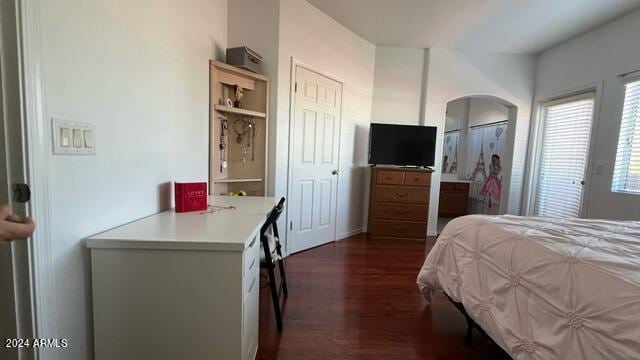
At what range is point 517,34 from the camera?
3.43 m

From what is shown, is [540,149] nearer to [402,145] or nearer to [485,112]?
[485,112]

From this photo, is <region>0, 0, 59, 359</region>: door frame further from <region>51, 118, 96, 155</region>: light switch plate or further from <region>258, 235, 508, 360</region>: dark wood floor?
<region>258, 235, 508, 360</region>: dark wood floor

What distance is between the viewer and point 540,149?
4.02m

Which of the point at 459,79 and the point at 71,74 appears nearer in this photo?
the point at 71,74

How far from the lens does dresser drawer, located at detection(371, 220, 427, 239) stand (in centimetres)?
381

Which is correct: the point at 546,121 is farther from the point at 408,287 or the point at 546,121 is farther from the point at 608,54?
the point at 408,287

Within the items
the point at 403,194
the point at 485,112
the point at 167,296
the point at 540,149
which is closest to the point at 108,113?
the point at 167,296

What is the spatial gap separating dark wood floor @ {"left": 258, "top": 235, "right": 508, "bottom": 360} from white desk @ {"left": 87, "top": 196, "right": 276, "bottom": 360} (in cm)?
65

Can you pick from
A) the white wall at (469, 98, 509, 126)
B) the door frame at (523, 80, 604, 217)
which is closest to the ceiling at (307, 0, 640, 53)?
the door frame at (523, 80, 604, 217)

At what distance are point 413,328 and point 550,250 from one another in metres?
1.03

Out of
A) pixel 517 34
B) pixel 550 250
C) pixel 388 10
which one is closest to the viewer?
pixel 550 250

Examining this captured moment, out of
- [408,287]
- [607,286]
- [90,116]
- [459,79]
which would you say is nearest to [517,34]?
[459,79]

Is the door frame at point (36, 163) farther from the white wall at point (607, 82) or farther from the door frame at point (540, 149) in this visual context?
the door frame at point (540, 149)

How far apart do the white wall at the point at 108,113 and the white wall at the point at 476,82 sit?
10.8 ft
